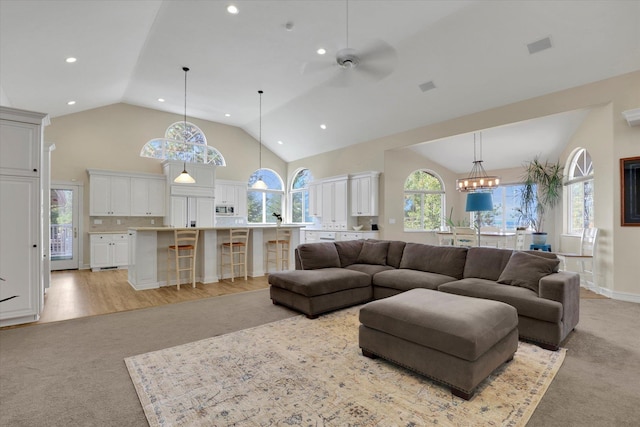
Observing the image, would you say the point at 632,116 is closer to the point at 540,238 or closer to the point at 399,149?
the point at 540,238

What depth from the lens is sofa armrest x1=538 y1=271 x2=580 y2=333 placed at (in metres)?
2.88

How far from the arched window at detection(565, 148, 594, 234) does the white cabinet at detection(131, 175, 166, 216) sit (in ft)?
31.7

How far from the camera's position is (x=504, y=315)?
2.42m

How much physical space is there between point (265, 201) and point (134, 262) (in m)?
5.63

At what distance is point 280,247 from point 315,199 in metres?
2.78

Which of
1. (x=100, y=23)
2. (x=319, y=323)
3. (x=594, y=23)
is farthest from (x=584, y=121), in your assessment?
(x=100, y=23)

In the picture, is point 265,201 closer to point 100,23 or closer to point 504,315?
point 100,23

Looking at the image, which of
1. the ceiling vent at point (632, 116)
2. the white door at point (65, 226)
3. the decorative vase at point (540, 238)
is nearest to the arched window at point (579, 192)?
the decorative vase at point (540, 238)

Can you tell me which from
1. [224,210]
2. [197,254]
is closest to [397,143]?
[197,254]

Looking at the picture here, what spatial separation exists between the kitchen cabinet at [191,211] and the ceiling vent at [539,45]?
7654 mm

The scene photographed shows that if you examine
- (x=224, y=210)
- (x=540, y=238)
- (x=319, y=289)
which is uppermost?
(x=224, y=210)

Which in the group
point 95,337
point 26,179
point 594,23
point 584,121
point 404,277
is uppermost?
point 594,23

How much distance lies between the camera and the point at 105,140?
25.7 ft

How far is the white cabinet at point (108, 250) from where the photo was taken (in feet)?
23.9
